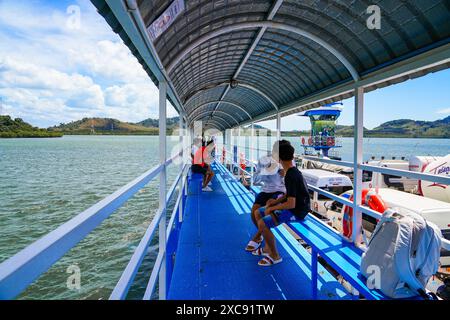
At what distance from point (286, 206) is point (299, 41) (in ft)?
7.97

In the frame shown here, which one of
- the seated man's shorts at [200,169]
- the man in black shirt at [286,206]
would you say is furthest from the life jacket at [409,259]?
the seated man's shorts at [200,169]

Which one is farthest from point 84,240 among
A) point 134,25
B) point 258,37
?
point 134,25

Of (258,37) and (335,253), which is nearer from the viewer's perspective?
(335,253)

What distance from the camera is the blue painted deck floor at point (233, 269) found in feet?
9.67

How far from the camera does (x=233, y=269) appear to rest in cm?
341

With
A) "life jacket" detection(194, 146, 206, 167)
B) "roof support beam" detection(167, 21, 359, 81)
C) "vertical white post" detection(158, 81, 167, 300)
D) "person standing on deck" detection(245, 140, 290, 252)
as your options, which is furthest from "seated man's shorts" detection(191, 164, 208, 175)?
"vertical white post" detection(158, 81, 167, 300)

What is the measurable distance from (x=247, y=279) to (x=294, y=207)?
36.2 inches

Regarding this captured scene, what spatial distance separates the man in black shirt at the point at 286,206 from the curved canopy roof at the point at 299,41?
1296mm

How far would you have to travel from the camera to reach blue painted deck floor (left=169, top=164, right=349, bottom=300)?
2947mm

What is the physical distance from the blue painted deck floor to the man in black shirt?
22cm

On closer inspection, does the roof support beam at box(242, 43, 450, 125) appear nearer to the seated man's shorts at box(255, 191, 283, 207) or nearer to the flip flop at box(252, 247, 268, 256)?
the seated man's shorts at box(255, 191, 283, 207)

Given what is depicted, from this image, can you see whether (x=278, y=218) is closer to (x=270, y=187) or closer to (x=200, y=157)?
(x=270, y=187)
